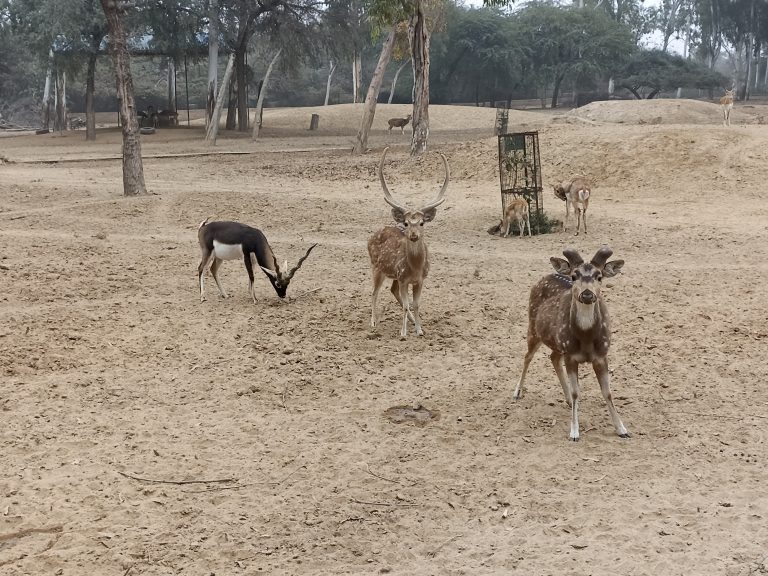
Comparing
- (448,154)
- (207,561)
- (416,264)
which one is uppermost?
(448,154)

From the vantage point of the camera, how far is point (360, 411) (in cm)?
753

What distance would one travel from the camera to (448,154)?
24.1 m

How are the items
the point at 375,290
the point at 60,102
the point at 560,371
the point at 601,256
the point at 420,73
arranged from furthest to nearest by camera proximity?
1. the point at 60,102
2. the point at 420,73
3. the point at 375,290
4. the point at 560,371
5. the point at 601,256

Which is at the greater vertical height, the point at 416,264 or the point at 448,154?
the point at 448,154

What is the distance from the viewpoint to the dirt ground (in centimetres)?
529

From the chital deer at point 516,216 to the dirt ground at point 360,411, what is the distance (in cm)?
31

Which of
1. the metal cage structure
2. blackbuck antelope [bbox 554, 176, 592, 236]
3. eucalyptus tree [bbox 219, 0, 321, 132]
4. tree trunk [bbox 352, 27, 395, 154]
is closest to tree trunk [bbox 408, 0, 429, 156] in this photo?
tree trunk [bbox 352, 27, 395, 154]

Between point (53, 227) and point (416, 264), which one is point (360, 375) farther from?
point (53, 227)

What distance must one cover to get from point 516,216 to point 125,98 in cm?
912

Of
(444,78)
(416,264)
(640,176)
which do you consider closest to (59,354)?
(416,264)

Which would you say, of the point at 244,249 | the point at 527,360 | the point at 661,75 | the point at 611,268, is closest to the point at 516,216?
the point at 244,249

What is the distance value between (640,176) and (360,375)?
1301cm

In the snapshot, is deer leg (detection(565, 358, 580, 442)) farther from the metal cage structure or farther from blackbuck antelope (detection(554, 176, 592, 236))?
the metal cage structure

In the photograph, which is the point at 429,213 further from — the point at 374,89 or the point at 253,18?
the point at 253,18
